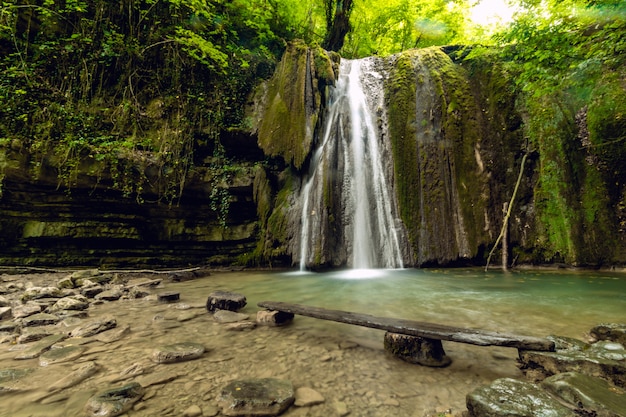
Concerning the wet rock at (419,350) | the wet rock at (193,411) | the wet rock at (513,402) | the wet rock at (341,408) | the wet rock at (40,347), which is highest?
the wet rock at (513,402)

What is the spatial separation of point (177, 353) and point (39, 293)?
10.8 ft

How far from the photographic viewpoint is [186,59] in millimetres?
7840

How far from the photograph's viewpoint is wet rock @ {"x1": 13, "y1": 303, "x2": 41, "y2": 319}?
293 centimetres

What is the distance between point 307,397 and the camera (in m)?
1.54

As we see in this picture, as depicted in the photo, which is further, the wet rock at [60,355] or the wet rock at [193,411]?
the wet rock at [60,355]

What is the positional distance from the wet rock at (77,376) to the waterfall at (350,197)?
4821 millimetres

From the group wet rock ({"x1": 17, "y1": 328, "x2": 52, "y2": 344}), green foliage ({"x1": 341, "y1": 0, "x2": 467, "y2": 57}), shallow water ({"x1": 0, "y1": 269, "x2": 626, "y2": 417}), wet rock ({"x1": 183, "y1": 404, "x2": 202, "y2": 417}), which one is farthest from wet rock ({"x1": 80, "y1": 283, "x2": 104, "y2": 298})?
green foliage ({"x1": 341, "y1": 0, "x2": 467, "y2": 57})

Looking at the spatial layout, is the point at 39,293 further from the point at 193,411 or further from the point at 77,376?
the point at 193,411

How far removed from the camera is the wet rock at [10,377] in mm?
1585

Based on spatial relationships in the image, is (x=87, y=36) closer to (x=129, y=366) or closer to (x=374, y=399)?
(x=129, y=366)

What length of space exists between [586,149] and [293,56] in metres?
8.07

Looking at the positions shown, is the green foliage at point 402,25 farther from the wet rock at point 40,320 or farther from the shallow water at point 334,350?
the wet rock at point 40,320

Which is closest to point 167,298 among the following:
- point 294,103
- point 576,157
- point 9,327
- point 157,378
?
point 9,327

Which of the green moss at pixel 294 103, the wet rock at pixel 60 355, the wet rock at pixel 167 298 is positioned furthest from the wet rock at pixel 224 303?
the green moss at pixel 294 103
